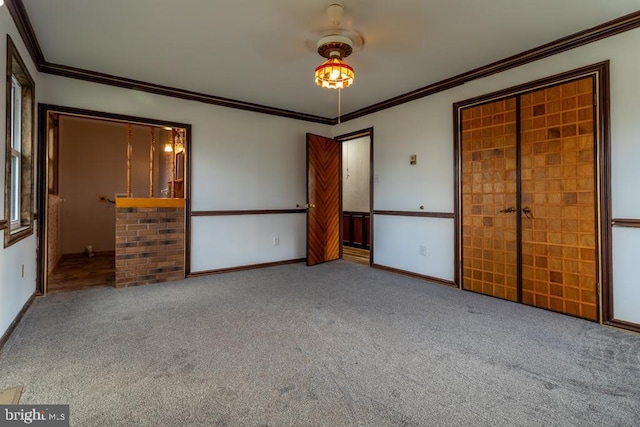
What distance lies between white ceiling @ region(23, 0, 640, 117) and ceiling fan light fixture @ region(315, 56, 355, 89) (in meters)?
0.26

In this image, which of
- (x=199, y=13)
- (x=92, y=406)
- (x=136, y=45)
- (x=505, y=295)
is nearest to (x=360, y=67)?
(x=199, y=13)

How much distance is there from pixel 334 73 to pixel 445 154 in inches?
70.8

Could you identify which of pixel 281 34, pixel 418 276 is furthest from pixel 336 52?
pixel 418 276

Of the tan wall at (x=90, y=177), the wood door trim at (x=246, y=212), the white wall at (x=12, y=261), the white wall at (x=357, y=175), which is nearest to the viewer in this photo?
the white wall at (x=12, y=261)

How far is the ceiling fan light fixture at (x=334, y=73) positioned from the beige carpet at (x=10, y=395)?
293 cm

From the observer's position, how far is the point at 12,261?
2.46 m

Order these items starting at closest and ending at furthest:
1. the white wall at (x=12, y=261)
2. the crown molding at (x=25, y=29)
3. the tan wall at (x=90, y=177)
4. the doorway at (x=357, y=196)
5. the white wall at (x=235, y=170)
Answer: the white wall at (x=12, y=261) < the crown molding at (x=25, y=29) < the white wall at (x=235, y=170) < the tan wall at (x=90, y=177) < the doorway at (x=357, y=196)

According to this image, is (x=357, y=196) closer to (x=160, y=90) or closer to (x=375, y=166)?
(x=375, y=166)

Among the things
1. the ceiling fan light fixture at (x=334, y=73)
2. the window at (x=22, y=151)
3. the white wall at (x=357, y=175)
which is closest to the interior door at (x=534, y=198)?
the ceiling fan light fixture at (x=334, y=73)

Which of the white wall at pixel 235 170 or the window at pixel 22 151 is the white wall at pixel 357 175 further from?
the window at pixel 22 151

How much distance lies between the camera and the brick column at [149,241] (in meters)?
3.71

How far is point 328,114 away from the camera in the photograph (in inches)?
205

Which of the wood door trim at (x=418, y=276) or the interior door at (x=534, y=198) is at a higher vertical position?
the interior door at (x=534, y=198)

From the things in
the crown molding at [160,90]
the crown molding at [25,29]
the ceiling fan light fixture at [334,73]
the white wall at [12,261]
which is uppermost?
the crown molding at [160,90]
